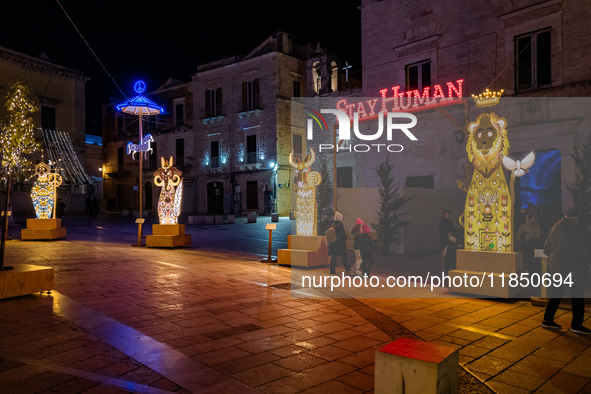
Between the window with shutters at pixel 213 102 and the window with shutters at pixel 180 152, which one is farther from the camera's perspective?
the window with shutters at pixel 180 152

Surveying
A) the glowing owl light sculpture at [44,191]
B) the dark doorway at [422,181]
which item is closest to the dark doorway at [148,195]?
the glowing owl light sculpture at [44,191]

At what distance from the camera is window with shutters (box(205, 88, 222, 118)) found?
109 feet

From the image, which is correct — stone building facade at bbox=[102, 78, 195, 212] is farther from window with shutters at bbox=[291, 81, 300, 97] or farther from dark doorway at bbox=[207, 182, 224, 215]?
window with shutters at bbox=[291, 81, 300, 97]

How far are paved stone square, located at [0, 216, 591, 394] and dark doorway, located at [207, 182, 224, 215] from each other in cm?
2545

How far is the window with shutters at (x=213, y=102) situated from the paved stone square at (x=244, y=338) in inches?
1038

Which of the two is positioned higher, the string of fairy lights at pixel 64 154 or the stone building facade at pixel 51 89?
the stone building facade at pixel 51 89

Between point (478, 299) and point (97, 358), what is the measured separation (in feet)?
18.0

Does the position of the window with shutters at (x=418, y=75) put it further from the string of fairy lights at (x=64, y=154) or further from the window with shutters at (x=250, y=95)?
the string of fairy lights at (x=64, y=154)

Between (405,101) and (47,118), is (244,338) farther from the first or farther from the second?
(47,118)

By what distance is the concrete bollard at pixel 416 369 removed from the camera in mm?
2625

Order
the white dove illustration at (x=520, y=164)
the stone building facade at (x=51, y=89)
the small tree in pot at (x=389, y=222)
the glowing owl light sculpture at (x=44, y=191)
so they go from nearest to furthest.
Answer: the white dove illustration at (x=520, y=164)
the small tree in pot at (x=389, y=222)
the glowing owl light sculpture at (x=44, y=191)
the stone building facade at (x=51, y=89)

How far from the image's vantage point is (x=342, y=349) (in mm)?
4480

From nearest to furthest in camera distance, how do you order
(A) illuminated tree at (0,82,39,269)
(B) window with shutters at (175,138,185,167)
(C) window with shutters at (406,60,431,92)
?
1. (A) illuminated tree at (0,82,39,269)
2. (C) window with shutters at (406,60,431,92)
3. (B) window with shutters at (175,138,185,167)

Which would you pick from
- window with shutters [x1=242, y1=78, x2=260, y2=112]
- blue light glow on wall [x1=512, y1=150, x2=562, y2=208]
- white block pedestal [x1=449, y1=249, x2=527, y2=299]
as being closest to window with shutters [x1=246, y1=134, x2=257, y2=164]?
window with shutters [x1=242, y1=78, x2=260, y2=112]
